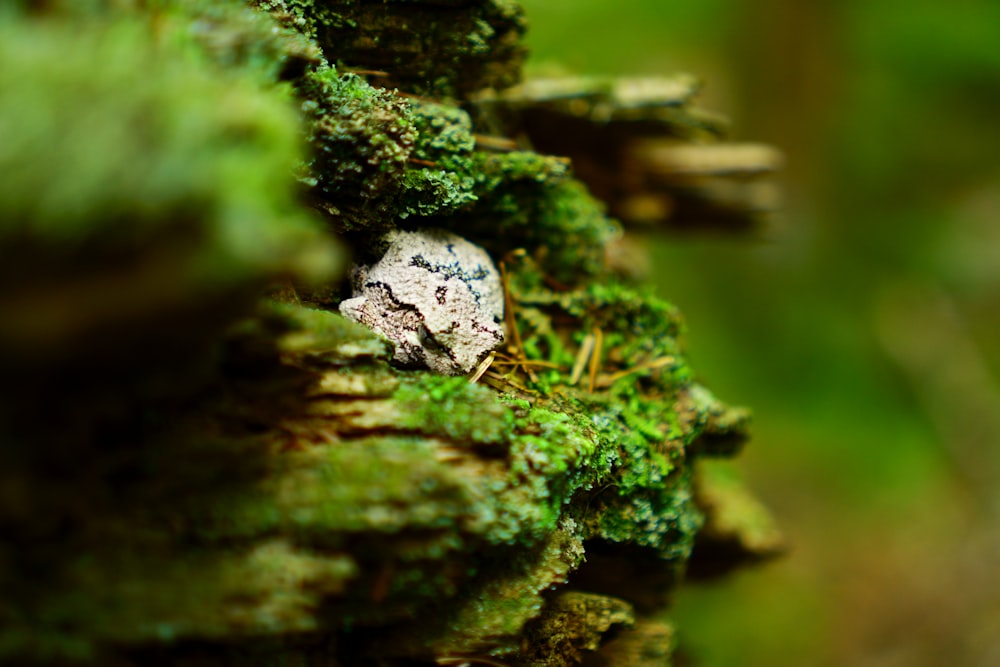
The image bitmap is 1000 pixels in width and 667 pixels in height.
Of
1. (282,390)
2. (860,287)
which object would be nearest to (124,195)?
(282,390)

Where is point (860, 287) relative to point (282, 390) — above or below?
above

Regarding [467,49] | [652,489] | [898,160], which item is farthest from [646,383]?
[898,160]

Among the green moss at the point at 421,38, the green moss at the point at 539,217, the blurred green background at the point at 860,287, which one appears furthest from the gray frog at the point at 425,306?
the blurred green background at the point at 860,287

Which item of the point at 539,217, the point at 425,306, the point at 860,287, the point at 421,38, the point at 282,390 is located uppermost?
the point at 860,287

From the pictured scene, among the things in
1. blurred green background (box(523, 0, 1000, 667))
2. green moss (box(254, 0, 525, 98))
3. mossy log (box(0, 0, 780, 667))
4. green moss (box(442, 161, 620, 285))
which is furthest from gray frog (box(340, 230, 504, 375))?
blurred green background (box(523, 0, 1000, 667))

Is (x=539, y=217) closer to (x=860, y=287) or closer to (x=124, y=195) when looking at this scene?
(x=124, y=195)

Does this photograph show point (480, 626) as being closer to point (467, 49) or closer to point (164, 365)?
point (164, 365)

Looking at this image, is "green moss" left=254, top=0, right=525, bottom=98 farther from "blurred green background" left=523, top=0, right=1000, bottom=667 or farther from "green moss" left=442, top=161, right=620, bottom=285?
"blurred green background" left=523, top=0, right=1000, bottom=667
